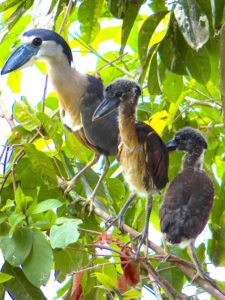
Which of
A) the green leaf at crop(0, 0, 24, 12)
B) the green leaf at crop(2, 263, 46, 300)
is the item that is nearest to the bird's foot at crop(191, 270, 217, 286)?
the green leaf at crop(2, 263, 46, 300)

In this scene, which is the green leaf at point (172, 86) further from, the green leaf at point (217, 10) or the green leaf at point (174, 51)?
the green leaf at point (217, 10)

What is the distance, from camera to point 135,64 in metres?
2.71

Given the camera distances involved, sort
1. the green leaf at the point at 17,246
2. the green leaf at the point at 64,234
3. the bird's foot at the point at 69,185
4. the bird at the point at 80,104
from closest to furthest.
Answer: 1. the green leaf at the point at 64,234
2. the green leaf at the point at 17,246
3. the bird's foot at the point at 69,185
4. the bird at the point at 80,104

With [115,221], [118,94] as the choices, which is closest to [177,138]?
[118,94]

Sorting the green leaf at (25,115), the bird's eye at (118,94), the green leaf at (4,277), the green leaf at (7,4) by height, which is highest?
the green leaf at (7,4)

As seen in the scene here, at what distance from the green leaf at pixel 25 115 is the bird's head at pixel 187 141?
405 mm

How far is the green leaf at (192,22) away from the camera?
1.79 m

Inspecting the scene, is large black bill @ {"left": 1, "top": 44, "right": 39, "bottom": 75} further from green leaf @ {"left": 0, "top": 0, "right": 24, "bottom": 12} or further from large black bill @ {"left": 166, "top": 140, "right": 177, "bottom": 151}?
large black bill @ {"left": 166, "top": 140, "right": 177, "bottom": 151}

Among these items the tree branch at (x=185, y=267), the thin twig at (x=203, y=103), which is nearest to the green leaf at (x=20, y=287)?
the tree branch at (x=185, y=267)

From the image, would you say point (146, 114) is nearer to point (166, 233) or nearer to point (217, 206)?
point (217, 206)

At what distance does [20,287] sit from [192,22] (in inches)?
30.6

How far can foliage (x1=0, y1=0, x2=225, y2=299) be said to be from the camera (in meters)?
1.85

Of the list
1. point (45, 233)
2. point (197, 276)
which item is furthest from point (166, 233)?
point (45, 233)

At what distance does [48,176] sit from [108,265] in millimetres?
320
